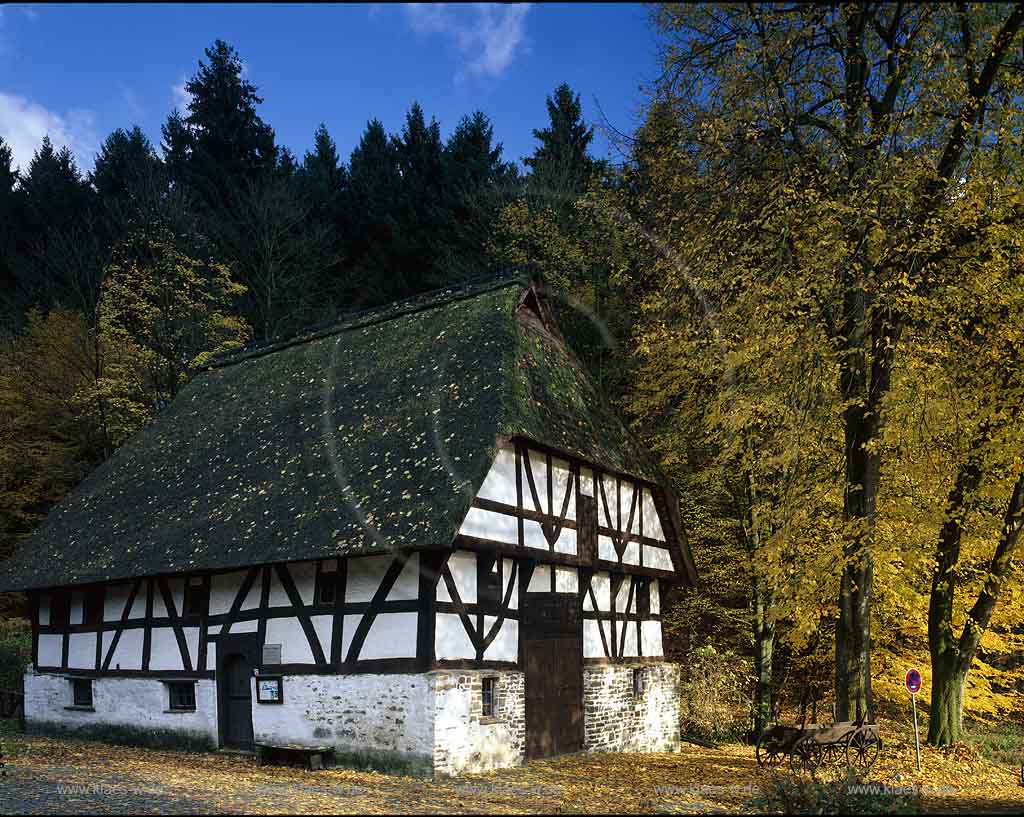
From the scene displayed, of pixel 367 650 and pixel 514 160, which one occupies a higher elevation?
pixel 514 160

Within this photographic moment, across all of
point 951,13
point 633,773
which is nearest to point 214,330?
point 633,773

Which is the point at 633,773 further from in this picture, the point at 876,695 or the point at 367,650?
the point at 876,695

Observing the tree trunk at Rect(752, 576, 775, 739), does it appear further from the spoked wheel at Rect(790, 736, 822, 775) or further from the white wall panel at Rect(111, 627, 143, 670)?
the white wall panel at Rect(111, 627, 143, 670)

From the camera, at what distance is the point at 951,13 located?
573 inches

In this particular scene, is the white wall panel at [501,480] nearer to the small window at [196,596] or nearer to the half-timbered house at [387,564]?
the half-timbered house at [387,564]

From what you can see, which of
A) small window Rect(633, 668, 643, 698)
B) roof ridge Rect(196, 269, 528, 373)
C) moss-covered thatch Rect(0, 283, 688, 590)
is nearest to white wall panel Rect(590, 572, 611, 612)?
small window Rect(633, 668, 643, 698)

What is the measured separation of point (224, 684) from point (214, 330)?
17.6 m

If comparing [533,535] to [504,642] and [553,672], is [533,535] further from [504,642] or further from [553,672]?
[553,672]

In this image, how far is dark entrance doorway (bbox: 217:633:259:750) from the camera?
1614cm

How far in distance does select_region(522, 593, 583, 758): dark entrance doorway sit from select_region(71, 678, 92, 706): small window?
9409 millimetres

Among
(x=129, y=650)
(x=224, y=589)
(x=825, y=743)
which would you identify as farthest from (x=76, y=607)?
(x=825, y=743)

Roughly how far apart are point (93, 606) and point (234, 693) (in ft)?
15.2

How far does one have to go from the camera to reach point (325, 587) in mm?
15242

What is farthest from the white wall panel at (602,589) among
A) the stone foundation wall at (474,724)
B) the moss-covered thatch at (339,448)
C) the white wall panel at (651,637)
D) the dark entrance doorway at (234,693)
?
the dark entrance doorway at (234,693)
